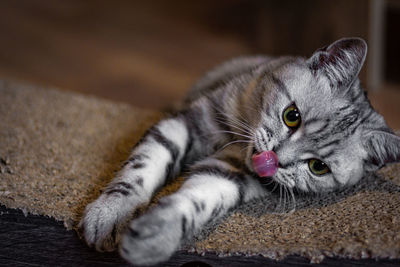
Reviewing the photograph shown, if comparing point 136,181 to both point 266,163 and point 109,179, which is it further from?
point 266,163

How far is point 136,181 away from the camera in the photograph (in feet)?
4.47

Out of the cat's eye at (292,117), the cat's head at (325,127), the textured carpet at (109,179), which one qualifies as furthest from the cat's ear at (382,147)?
the cat's eye at (292,117)

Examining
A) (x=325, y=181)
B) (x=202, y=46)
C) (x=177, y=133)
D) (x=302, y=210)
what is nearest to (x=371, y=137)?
(x=325, y=181)

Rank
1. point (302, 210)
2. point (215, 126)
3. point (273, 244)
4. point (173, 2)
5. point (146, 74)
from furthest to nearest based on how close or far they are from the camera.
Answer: point (173, 2) < point (146, 74) < point (215, 126) < point (302, 210) < point (273, 244)

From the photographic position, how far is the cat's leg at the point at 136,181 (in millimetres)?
1207

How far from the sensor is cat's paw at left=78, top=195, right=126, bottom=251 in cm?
119

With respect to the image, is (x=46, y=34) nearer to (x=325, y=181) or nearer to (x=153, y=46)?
(x=153, y=46)

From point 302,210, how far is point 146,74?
2.33 metres

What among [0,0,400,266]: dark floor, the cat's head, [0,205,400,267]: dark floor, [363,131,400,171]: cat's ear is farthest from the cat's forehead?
[0,0,400,266]: dark floor

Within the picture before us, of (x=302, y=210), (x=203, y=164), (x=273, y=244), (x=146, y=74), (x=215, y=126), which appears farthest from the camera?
(x=146, y=74)

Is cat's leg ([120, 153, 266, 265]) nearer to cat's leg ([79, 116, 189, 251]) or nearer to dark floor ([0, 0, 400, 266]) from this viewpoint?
cat's leg ([79, 116, 189, 251])

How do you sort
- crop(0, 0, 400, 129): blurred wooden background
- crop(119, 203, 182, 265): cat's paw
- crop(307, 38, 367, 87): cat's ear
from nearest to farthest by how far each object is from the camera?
crop(119, 203, 182, 265): cat's paw < crop(307, 38, 367, 87): cat's ear < crop(0, 0, 400, 129): blurred wooden background

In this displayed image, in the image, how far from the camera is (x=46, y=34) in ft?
12.7

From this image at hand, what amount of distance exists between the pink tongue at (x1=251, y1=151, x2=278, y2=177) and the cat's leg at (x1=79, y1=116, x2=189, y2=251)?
12.7 inches
